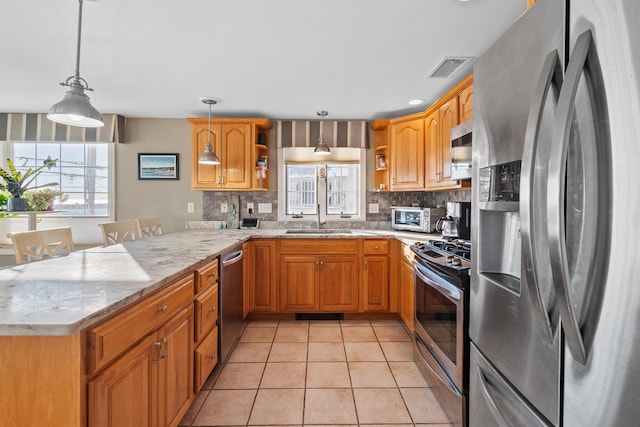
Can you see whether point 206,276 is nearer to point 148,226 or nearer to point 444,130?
point 148,226

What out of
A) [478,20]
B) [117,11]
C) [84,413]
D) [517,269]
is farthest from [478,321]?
[117,11]

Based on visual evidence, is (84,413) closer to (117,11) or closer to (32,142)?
(117,11)

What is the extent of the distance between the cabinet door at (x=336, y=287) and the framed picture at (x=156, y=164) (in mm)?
2265

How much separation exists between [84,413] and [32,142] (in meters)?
4.32

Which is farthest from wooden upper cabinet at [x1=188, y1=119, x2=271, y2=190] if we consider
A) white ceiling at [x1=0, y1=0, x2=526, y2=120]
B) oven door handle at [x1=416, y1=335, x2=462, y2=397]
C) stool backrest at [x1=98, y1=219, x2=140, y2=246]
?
oven door handle at [x1=416, y1=335, x2=462, y2=397]

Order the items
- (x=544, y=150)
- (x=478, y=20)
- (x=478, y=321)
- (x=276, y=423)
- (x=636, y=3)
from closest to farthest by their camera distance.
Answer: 1. (x=636, y=3)
2. (x=544, y=150)
3. (x=478, y=321)
4. (x=276, y=423)
5. (x=478, y=20)

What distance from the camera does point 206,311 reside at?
188cm

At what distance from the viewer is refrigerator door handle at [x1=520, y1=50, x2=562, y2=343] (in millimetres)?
793

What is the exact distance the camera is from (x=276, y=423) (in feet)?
5.62

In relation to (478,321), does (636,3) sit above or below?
above

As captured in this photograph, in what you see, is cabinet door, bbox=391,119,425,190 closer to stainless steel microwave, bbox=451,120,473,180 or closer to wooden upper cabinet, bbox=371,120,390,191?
wooden upper cabinet, bbox=371,120,390,191

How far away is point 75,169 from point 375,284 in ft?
12.6

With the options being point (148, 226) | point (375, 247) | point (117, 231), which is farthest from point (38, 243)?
point (375, 247)

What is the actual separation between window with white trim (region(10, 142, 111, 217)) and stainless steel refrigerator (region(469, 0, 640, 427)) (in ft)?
14.2
